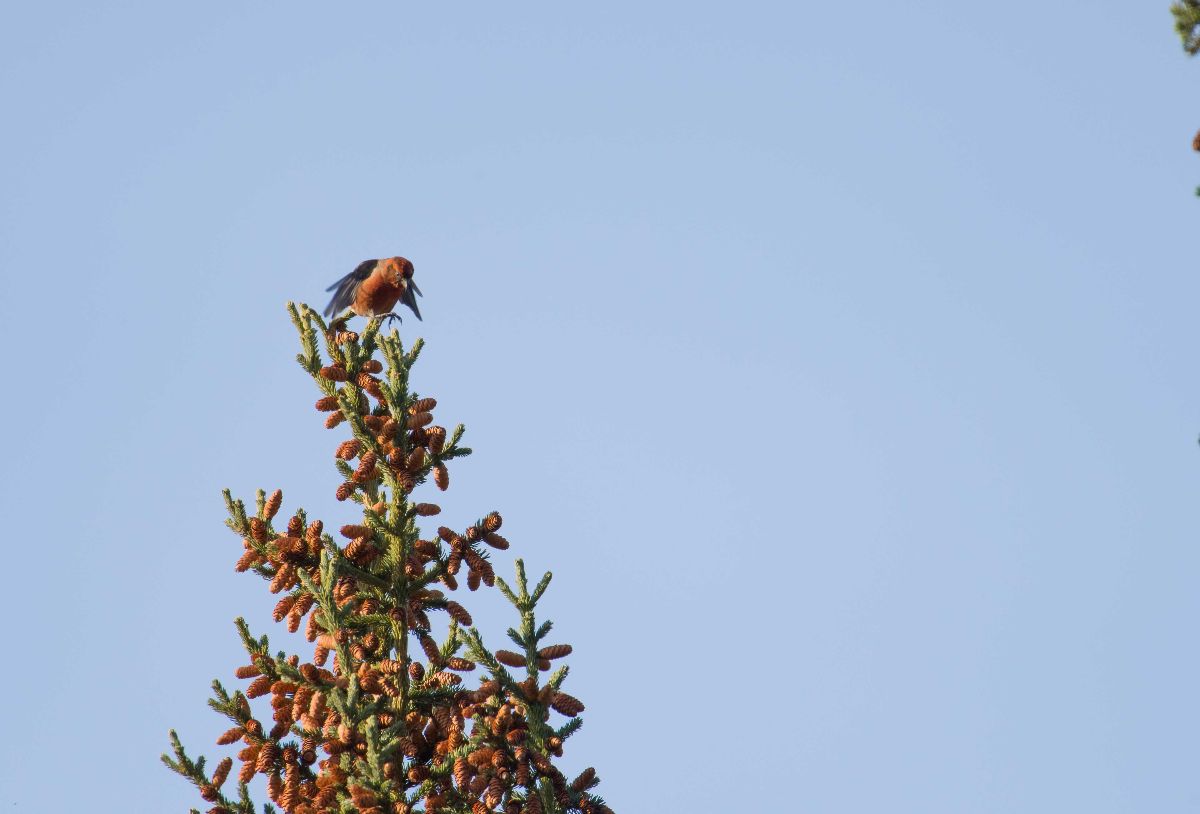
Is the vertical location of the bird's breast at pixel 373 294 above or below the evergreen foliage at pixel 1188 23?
above

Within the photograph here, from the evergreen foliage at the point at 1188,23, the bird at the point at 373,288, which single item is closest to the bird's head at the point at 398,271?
the bird at the point at 373,288

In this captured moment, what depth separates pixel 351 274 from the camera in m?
12.3

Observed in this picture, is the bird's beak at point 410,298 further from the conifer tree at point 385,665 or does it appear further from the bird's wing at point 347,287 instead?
the conifer tree at point 385,665

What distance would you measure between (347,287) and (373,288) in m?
0.31

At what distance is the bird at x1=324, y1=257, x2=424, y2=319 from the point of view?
1198 cm

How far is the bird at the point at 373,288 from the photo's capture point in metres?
12.0

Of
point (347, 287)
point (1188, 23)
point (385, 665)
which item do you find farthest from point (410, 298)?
point (1188, 23)

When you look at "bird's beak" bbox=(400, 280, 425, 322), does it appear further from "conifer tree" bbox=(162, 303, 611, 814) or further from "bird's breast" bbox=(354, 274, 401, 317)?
"conifer tree" bbox=(162, 303, 611, 814)

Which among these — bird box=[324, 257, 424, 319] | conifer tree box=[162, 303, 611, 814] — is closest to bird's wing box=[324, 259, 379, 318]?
bird box=[324, 257, 424, 319]

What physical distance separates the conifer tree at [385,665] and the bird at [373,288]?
12.1 ft

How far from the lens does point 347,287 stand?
12.2 m

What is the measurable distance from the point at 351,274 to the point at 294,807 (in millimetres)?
6198

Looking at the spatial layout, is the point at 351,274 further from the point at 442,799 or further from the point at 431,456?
the point at 442,799

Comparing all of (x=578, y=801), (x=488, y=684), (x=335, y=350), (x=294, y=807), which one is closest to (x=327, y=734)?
(x=294, y=807)
